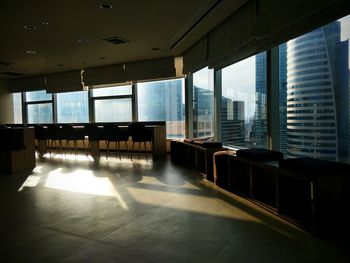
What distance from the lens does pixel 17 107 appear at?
35.4 feet

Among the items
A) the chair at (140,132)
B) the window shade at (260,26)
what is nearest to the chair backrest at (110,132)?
the chair at (140,132)

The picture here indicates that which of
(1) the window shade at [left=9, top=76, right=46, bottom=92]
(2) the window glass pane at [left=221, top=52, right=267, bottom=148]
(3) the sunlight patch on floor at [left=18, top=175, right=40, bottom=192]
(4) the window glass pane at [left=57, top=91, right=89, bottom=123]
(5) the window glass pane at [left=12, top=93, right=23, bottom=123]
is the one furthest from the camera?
(5) the window glass pane at [left=12, top=93, right=23, bottom=123]

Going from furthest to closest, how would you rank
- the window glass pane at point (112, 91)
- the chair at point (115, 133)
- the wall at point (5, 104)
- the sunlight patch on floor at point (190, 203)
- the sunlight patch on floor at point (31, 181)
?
the wall at point (5, 104) → the window glass pane at point (112, 91) → the chair at point (115, 133) → the sunlight patch on floor at point (31, 181) → the sunlight patch on floor at point (190, 203)

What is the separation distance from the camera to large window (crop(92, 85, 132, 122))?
8703 mm

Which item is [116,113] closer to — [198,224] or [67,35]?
[67,35]

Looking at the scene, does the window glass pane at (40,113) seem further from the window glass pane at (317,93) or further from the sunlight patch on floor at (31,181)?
the window glass pane at (317,93)

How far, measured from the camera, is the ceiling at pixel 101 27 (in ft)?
13.1

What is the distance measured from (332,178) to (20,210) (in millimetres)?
3451

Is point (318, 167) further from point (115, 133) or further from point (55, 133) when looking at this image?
point (55, 133)

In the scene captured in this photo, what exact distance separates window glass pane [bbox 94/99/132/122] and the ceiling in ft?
5.17

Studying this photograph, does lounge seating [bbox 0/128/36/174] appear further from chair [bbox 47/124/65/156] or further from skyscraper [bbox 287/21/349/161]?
skyscraper [bbox 287/21/349/161]

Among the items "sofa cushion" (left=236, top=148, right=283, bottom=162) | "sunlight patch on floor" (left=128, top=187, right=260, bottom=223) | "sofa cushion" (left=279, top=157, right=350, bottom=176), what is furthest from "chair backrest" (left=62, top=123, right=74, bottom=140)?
"sofa cushion" (left=279, top=157, right=350, bottom=176)

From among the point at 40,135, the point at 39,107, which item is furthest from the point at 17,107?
the point at 40,135

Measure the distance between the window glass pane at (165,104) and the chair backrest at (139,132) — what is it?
1.21m
